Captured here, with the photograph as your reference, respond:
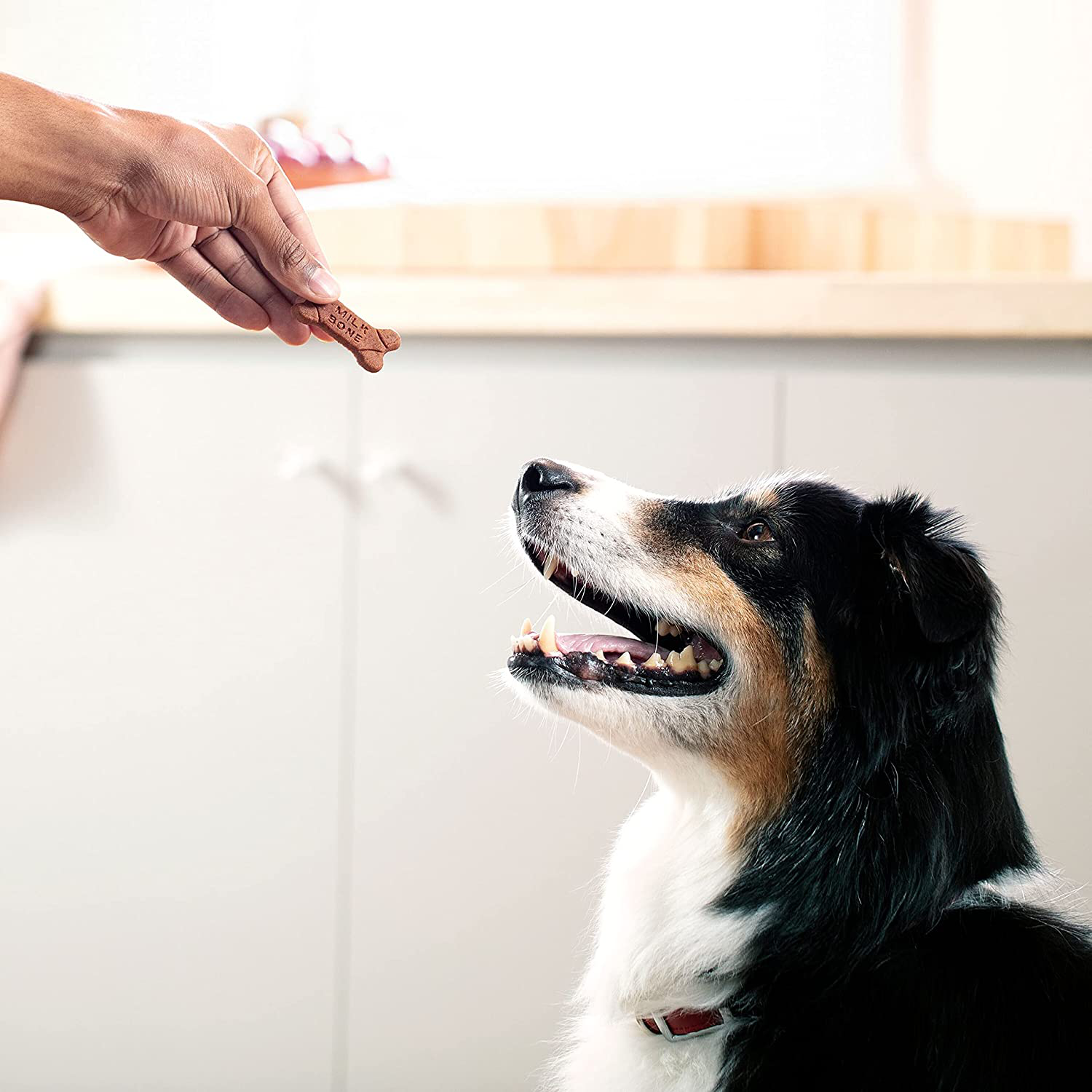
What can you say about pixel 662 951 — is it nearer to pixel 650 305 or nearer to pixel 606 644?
pixel 606 644

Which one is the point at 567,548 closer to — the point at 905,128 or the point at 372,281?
the point at 372,281

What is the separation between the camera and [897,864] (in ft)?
3.24

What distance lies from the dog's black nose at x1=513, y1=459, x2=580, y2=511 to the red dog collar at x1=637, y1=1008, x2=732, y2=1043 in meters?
0.43

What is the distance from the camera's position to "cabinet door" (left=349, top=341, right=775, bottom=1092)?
5.24 ft

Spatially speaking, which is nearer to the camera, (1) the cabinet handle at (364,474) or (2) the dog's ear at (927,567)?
(2) the dog's ear at (927,567)

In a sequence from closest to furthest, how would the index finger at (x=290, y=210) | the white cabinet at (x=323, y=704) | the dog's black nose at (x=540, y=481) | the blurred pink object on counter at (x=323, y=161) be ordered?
the index finger at (x=290, y=210), the dog's black nose at (x=540, y=481), the white cabinet at (x=323, y=704), the blurred pink object on counter at (x=323, y=161)

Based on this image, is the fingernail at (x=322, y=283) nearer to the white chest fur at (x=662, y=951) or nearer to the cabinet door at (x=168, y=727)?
the white chest fur at (x=662, y=951)

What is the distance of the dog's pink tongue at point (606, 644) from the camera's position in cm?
109

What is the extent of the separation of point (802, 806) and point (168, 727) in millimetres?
999

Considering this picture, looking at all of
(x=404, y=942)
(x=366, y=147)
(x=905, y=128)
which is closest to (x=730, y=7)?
(x=905, y=128)

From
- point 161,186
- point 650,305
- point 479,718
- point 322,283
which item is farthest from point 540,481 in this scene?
point 479,718

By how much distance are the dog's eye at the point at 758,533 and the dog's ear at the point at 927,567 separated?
0.29ft

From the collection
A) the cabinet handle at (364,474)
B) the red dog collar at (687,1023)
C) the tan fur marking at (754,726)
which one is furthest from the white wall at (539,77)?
the red dog collar at (687,1023)

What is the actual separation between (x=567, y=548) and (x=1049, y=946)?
482mm
